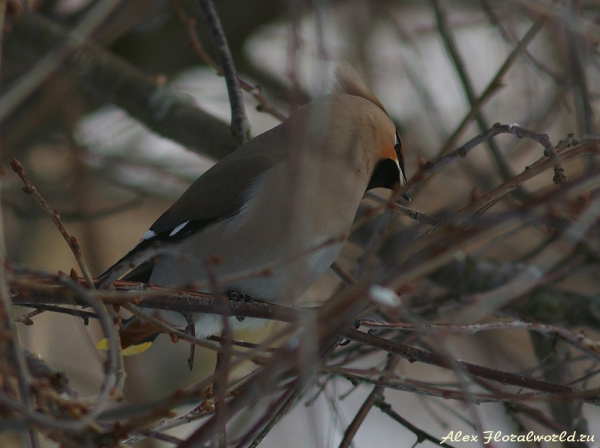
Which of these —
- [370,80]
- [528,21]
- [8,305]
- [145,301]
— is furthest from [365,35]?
[8,305]

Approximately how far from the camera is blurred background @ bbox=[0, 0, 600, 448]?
3.87 m

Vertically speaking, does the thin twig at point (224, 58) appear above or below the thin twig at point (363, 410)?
above

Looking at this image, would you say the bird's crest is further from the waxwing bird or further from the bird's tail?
the bird's tail

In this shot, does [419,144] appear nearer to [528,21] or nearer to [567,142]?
[528,21]

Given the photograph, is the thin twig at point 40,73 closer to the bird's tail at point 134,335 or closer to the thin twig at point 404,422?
the bird's tail at point 134,335

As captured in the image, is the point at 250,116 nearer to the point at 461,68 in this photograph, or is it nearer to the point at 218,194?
the point at 461,68

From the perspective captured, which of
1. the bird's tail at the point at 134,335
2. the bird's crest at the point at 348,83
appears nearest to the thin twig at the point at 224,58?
the bird's crest at the point at 348,83

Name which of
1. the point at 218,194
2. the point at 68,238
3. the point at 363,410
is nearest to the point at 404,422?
the point at 363,410

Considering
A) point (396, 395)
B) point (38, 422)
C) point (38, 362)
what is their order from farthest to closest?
point (396, 395), point (38, 362), point (38, 422)

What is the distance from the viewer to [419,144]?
5.57 m

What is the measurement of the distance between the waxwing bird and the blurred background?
54cm

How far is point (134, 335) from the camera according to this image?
324 centimetres

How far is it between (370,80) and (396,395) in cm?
277

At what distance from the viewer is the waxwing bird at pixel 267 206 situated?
286cm
